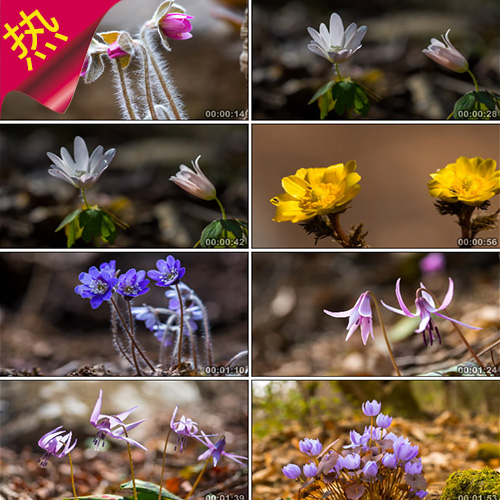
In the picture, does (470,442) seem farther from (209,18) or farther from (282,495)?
(209,18)

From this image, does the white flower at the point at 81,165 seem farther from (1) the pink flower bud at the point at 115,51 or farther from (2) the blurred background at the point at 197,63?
(1) the pink flower bud at the point at 115,51

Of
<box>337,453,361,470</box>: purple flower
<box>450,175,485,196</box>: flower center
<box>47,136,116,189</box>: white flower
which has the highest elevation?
<box>47,136,116,189</box>: white flower

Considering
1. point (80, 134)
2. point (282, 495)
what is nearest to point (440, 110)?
point (80, 134)

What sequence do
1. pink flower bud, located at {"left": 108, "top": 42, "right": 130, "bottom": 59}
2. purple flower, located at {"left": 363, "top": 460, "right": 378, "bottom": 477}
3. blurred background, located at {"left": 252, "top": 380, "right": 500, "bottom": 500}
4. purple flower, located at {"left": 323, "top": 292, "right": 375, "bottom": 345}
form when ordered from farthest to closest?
blurred background, located at {"left": 252, "top": 380, "right": 500, "bottom": 500}, pink flower bud, located at {"left": 108, "top": 42, "right": 130, "bottom": 59}, purple flower, located at {"left": 323, "top": 292, "right": 375, "bottom": 345}, purple flower, located at {"left": 363, "top": 460, "right": 378, "bottom": 477}

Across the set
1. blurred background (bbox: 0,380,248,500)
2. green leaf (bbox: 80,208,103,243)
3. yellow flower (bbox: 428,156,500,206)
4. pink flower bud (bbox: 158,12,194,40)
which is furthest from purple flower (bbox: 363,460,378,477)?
pink flower bud (bbox: 158,12,194,40)

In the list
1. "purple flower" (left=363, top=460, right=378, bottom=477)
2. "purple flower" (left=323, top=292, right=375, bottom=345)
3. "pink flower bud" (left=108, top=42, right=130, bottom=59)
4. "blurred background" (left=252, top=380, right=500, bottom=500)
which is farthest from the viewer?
"blurred background" (left=252, top=380, right=500, bottom=500)

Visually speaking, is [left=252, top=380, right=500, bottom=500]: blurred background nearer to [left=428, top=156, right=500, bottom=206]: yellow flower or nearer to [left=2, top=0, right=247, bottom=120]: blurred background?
[left=428, top=156, right=500, bottom=206]: yellow flower

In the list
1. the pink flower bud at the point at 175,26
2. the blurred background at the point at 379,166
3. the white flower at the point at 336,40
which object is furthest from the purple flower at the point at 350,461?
the pink flower bud at the point at 175,26
